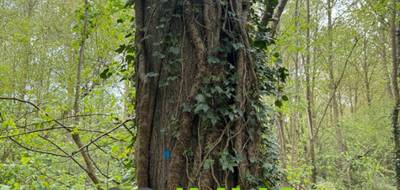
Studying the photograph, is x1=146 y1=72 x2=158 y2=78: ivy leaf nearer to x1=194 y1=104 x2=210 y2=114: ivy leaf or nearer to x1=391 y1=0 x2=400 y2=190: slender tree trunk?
x1=194 y1=104 x2=210 y2=114: ivy leaf

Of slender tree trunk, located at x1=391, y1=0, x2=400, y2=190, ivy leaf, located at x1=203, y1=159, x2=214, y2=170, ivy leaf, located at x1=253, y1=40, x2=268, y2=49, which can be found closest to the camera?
ivy leaf, located at x1=203, y1=159, x2=214, y2=170

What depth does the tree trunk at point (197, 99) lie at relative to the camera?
5.09ft

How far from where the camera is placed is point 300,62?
488 inches

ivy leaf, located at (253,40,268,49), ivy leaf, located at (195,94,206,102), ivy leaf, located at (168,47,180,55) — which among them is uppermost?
ivy leaf, located at (253,40,268,49)

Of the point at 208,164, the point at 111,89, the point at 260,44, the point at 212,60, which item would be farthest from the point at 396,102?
the point at 208,164

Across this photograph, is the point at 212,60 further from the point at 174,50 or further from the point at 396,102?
the point at 396,102

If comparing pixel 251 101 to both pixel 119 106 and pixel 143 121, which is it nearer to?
pixel 143 121

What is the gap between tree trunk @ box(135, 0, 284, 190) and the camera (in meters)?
1.55

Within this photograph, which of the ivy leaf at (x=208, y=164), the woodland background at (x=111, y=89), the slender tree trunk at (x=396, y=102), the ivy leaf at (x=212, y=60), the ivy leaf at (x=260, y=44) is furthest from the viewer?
Result: the slender tree trunk at (x=396, y=102)

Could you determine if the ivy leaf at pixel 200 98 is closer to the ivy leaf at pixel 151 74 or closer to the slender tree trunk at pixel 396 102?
the ivy leaf at pixel 151 74

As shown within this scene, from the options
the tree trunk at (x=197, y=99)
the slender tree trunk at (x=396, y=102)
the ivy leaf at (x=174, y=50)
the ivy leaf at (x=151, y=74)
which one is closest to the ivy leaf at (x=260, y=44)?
the tree trunk at (x=197, y=99)

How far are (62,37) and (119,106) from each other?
413 cm

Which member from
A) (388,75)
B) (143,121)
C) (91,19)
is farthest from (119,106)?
(388,75)

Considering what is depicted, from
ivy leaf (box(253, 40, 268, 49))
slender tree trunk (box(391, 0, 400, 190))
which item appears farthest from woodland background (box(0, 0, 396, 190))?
ivy leaf (box(253, 40, 268, 49))
